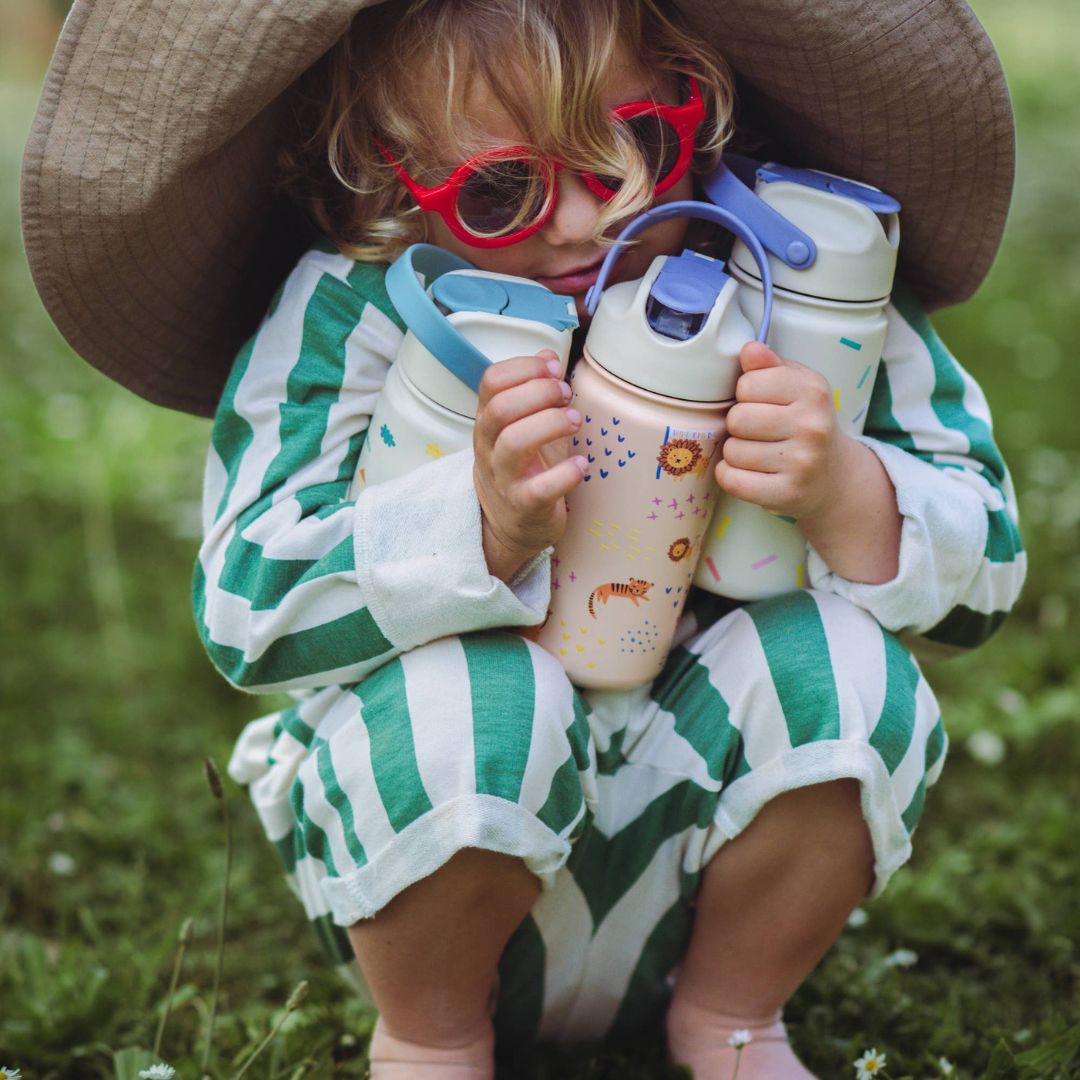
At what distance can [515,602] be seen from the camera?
1.40 meters

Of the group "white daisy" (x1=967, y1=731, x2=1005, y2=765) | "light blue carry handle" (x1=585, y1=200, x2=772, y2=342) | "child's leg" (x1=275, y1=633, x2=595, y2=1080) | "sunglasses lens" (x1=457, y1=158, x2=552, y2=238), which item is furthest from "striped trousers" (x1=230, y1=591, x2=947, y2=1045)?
"white daisy" (x1=967, y1=731, x2=1005, y2=765)

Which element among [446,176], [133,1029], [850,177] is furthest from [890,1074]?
[446,176]

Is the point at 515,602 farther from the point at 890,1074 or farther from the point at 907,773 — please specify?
the point at 890,1074

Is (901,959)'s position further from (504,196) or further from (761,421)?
(504,196)

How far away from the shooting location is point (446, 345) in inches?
54.4

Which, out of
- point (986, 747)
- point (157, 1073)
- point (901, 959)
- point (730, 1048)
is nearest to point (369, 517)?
point (157, 1073)

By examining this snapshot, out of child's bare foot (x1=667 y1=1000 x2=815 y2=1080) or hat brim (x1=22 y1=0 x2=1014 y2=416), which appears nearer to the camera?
hat brim (x1=22 y1=0 x2=1014 y2=416)

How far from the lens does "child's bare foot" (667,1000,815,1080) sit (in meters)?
1.55

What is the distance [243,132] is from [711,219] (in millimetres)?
538

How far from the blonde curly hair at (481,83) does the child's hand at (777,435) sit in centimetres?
25

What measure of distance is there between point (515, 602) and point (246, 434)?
1.28ft

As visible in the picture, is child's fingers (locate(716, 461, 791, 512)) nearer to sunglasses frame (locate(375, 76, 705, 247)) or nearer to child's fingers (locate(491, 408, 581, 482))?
child's fingers (locate(491, 408, 581, 482))

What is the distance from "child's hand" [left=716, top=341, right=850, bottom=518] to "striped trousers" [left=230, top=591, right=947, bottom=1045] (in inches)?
7.0

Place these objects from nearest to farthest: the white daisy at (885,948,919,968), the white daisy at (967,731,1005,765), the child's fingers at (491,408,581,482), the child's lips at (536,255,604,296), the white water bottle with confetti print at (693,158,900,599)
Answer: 1. the child's fingers at (491,408,581,482)
2. the white water bottle with confetti print at (693,158,900,599)
3. the child's lips at (536,255,604,296)
4. the white daisy at (885,948,919,968)
5. the white daisy at (967,731,1005,765)
